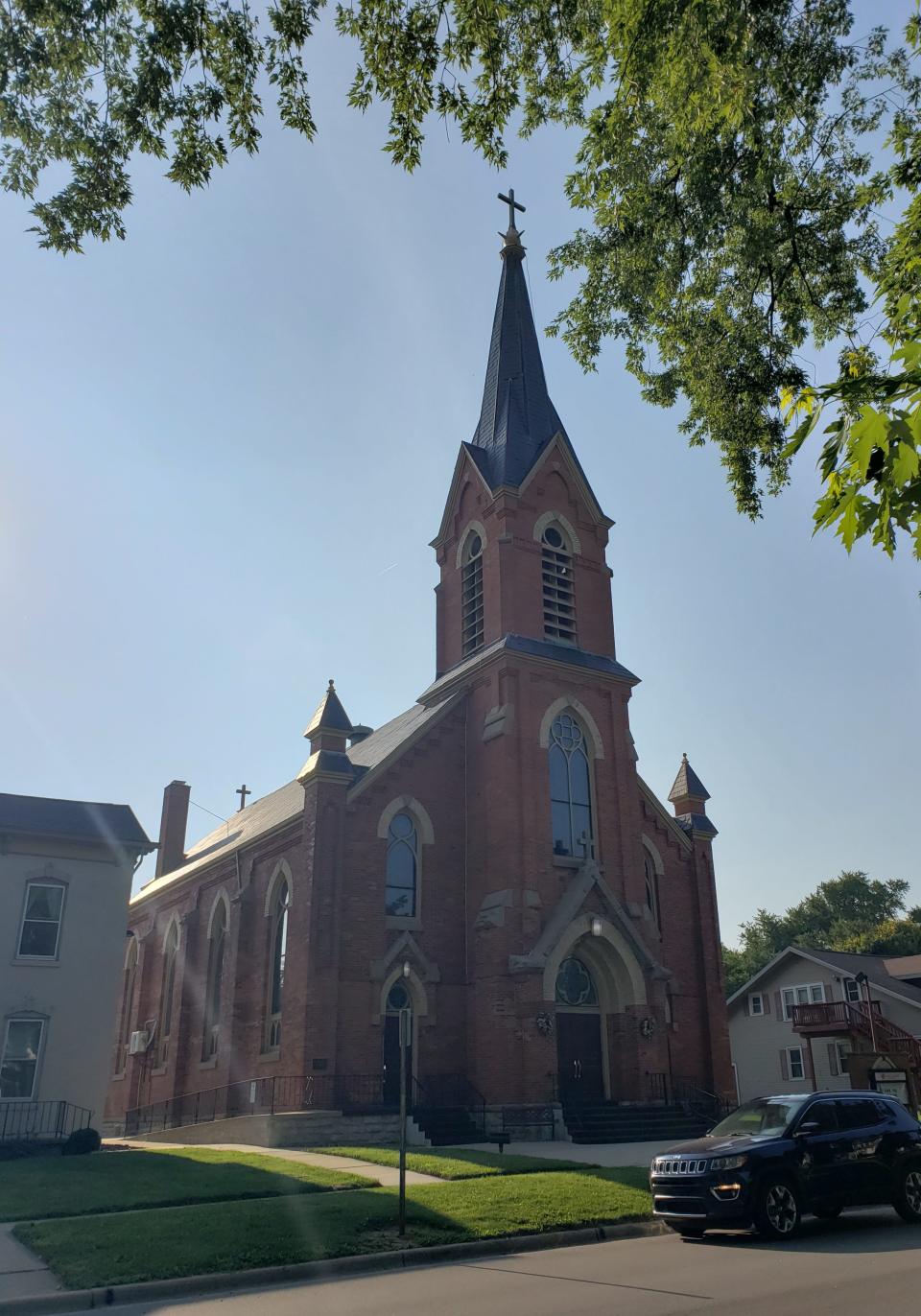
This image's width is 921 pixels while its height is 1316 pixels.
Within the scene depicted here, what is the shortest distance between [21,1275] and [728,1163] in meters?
7.23

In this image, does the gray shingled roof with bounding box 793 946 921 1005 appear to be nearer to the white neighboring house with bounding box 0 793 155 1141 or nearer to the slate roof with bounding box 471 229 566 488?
the slate roof with bounding box 471 229 566 488

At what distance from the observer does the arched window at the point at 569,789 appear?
27672 mm

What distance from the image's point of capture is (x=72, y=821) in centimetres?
2531

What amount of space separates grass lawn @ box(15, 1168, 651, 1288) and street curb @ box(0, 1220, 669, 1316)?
0.14 m

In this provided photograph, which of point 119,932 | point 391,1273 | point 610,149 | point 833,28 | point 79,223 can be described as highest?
point 833,28

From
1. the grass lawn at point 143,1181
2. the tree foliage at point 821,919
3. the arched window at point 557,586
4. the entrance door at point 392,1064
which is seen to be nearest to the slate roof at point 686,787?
the arched window at point 557,586

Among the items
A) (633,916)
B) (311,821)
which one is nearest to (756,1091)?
(633,916)

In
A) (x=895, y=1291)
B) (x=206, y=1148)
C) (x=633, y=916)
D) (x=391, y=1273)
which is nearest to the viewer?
(x=895, y=1291)

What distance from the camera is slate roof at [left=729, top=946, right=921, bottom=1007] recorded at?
42078 mm

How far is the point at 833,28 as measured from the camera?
1219cm

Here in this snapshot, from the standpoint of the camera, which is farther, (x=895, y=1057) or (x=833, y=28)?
(x=895, y=1057)

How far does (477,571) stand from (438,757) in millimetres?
6301

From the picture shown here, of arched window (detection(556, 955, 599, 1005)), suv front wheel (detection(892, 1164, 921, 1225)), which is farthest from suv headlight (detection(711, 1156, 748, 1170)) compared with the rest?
arched window (detection(556, 955, 599, 1005))

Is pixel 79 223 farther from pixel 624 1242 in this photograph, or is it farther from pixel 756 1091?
pixel 756 1091
